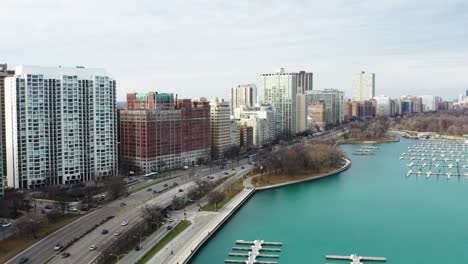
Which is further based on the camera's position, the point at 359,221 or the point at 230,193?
the point at 230,193

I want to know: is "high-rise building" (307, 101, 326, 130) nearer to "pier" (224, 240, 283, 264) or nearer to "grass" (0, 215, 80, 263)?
"pier" (224, 240, 283, 264)

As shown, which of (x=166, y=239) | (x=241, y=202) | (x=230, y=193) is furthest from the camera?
(x=230, y=193)

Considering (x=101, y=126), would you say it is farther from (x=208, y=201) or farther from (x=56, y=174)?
(x=208, y=201)

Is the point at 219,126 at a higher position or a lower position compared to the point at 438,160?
higher

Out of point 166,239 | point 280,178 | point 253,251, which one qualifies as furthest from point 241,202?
point 253,251

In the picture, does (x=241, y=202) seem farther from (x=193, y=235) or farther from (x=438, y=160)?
(x=438, y=160)

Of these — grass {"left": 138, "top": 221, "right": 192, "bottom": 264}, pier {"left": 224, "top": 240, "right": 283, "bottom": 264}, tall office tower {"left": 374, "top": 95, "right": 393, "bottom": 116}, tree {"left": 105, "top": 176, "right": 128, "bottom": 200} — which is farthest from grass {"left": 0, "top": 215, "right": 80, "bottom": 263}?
tall office tower {"left": 374, "top": 95, "right": 393, "bottom": 116}

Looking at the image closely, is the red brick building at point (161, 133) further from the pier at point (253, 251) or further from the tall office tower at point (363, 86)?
the tall office tower at point (363, 86)
